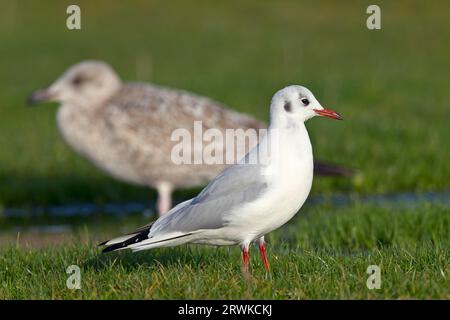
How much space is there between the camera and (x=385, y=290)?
19.0 feet

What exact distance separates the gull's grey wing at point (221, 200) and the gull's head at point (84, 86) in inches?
197

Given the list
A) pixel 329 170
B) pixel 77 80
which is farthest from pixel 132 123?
pixel 329 170

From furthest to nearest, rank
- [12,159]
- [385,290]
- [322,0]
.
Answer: [322,0], [12,159], [385,290]

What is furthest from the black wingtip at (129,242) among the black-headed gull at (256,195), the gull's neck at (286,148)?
the gull's neck at (286,148)

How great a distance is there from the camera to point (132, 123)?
1095 centimetres

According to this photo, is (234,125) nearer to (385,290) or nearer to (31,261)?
(31,261)

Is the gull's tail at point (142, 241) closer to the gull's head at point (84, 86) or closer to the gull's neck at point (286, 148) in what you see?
the gull's neck at point (286, 148)

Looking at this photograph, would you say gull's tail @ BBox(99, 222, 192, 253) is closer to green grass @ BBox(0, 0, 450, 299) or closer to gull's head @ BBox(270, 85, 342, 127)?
green grass @ BBox(0, 0, 450, 299)

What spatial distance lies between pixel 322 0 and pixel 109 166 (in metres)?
26.8

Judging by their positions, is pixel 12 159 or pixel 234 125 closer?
pixel 234 125

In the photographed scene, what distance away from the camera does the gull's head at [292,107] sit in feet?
21.2

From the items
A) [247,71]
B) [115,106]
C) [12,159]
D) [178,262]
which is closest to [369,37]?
[247,71]

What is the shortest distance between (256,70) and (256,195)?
18.3 meters

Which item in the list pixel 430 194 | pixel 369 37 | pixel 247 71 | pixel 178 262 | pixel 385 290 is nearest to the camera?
pixel 385 290
